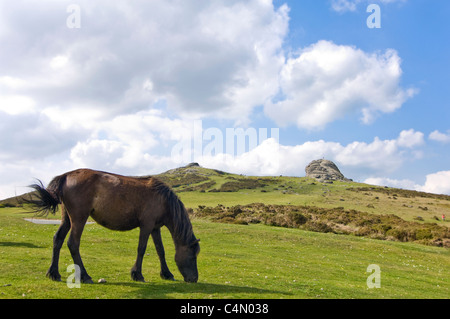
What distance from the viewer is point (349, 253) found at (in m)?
24.3

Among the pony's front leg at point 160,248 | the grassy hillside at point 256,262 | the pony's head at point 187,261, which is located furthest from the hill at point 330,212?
the pony's head at point 187,261

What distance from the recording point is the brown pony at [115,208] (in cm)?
885

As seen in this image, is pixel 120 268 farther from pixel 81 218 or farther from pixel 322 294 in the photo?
pixel 322 294

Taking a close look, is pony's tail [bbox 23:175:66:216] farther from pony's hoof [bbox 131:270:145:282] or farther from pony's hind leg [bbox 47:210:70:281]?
pony's hoof [bbox 131:270:145:282]

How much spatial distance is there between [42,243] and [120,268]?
861cm

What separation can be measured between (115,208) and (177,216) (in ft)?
6.04

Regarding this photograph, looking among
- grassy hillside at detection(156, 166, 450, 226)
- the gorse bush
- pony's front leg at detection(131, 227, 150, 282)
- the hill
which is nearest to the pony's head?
pony's front leg at detection(131, 227, 150, 282)

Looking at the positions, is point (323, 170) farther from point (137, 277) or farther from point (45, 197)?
point (45, 197)

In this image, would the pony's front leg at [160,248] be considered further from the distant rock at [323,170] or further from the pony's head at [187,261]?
the distant rock at [323,170]

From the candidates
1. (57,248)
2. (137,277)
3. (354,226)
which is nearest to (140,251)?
(137,277)

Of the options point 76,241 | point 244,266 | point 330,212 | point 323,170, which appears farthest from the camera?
point 323,170

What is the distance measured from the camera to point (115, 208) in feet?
29.5

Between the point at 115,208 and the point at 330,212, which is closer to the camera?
the point at 115,208
